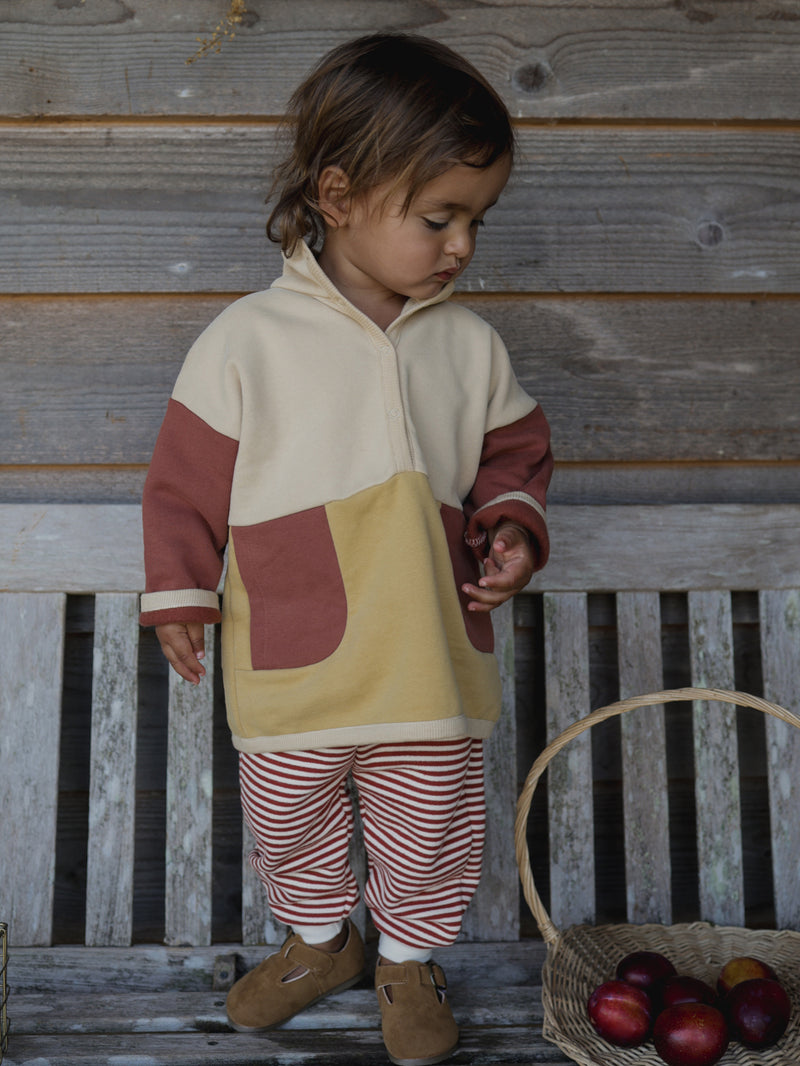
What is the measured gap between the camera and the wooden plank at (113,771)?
1.54 metres

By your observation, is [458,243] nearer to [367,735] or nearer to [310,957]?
[367,735]

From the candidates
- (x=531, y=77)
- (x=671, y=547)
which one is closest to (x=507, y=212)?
(x=531, y=77)

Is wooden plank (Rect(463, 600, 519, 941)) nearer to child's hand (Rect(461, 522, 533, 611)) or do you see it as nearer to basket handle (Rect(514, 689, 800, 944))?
basket handle (Rect(514, 689, 800, 944))

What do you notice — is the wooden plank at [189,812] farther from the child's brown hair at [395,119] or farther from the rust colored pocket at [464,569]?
the child's brown hair at [395,119]

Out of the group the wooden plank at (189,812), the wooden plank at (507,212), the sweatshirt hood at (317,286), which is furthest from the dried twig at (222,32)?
the wooden plank at (189,812)

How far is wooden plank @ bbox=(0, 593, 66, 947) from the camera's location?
59.6 inches

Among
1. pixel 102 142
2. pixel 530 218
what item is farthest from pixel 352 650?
pixel 102 142

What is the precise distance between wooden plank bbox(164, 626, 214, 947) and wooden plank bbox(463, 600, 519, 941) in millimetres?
435

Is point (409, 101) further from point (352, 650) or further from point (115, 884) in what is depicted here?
point (115, 884)

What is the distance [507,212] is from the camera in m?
1.69

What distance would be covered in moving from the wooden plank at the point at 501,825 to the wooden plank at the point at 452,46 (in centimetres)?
92

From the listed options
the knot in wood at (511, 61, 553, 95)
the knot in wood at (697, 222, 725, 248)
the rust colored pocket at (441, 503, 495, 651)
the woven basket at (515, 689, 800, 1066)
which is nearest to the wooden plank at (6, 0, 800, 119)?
the knot in wood at (511, 61, 553, 95)

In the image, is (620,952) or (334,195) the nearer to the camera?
(334,195)

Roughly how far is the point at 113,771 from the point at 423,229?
3.18 feet
